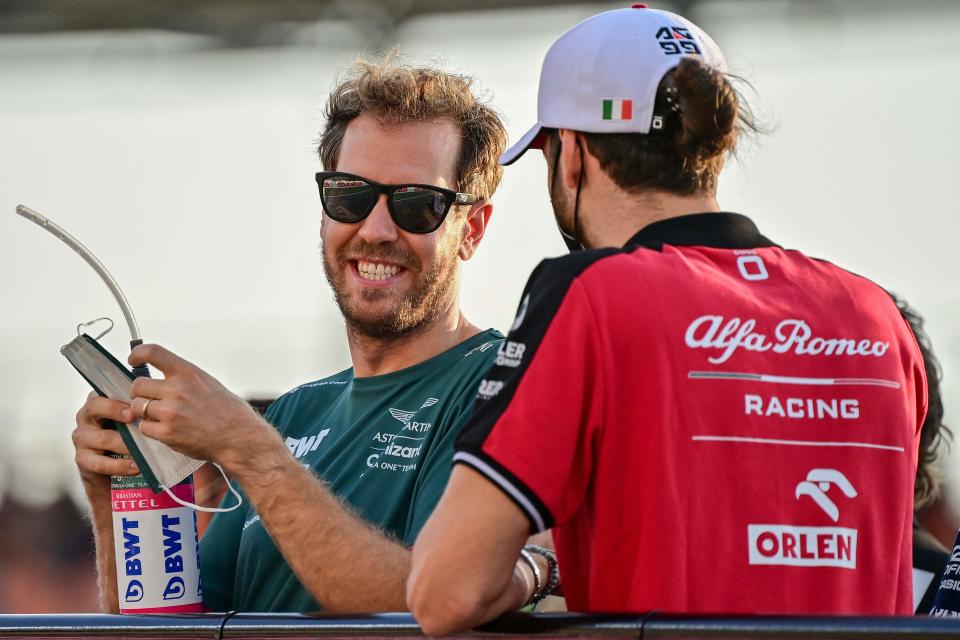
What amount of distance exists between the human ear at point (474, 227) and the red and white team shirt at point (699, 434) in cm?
120

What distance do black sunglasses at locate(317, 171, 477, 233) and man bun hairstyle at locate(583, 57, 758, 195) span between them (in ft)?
2.90

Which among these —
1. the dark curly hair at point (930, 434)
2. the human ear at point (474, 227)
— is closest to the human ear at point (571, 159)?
the human ear at point (474, 227)

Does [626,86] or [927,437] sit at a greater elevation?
[626,86]

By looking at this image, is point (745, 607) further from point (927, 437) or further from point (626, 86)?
point (927, 437)

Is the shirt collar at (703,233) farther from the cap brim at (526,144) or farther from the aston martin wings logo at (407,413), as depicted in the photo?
the aston martin wings logo at (407,413)

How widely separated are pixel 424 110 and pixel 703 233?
3.99 ft

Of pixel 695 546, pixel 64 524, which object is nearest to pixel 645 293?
pixel 695 546

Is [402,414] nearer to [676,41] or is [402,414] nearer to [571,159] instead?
[571,159]

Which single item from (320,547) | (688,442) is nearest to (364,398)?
(320,547)

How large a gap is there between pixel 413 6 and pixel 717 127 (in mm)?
7052

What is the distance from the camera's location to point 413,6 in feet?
29.6

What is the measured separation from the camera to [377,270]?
3.10m

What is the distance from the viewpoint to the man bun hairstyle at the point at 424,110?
3205 mm

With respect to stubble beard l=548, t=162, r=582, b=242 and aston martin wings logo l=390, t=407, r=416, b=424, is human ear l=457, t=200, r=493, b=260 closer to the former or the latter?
aston martin wings logo l=390, t=407, r=416, b=424
